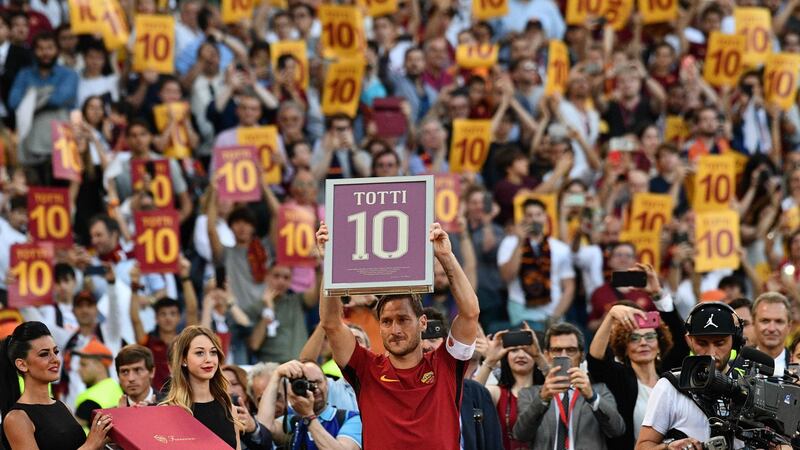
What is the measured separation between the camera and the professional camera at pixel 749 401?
8.47m

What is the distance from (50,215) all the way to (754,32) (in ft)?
29.8

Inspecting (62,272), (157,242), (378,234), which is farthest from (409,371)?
(62,272)

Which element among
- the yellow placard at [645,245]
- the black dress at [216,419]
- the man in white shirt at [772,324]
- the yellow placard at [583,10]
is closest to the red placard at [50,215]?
the yellow placard at [645,245]

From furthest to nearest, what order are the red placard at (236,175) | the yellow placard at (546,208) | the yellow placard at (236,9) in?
the yellow placard at (236,9)
the yellow placard at (546,208)
the red placard at (236,175)

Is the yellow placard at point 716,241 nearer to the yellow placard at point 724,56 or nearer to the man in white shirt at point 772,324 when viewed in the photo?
the yellow placard at point 724,56

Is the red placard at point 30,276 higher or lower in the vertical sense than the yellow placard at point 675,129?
lower

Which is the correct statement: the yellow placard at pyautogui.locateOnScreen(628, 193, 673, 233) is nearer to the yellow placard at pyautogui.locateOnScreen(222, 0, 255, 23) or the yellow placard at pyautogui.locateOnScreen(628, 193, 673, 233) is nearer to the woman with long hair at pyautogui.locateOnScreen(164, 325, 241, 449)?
the yellow placard at pyautogui.locateOnScreen(222, 0, 255, 23)

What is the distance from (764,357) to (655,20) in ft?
41.7

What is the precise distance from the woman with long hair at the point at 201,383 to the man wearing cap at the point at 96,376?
2492mm

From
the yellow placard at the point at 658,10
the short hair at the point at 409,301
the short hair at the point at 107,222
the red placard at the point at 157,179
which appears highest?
the yellow placard at the point at 658,10

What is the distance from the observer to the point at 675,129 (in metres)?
19.8

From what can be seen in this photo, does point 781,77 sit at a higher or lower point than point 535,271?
higher

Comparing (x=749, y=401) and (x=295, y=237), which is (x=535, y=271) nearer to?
(x=295, y=237)

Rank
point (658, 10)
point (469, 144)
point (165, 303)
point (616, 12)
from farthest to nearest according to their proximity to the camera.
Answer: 1. point (658, 10)
2. point (616, 12)
3. point (469, 144)
4. point (165, 303)
